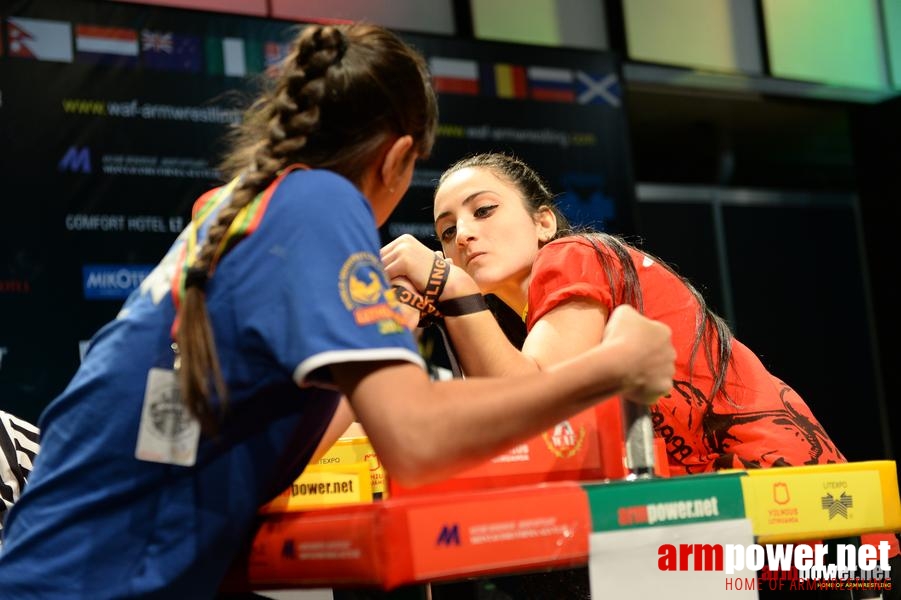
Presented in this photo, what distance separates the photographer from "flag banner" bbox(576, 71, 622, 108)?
187 inches

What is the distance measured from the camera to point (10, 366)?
3.46 metres

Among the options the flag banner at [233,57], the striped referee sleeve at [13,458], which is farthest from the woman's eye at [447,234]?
the flag banner at [233,57]

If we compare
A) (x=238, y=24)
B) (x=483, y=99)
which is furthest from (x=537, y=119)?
(x=238, y=24)

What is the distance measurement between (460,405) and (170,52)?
3.20 meters

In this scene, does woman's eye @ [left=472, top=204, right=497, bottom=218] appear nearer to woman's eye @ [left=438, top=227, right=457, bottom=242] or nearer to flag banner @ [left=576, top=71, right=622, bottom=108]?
woman's eye @ [left=438, top=227, right=457, bottom=242]

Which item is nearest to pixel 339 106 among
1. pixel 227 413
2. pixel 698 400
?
pixel 227 413

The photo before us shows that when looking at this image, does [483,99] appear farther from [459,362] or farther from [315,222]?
[315,222]

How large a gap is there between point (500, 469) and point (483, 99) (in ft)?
11.2

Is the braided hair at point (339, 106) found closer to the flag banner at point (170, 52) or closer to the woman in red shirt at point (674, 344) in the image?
the woman in red shirt at point (674, 344)

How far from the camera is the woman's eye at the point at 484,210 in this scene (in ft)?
7.41

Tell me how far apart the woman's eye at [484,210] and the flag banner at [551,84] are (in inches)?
97.4

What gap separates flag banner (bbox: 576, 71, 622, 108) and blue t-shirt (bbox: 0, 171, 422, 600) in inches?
147

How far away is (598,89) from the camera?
15.7ft

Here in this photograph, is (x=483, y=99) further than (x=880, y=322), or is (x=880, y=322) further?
(x=880, y=322)
